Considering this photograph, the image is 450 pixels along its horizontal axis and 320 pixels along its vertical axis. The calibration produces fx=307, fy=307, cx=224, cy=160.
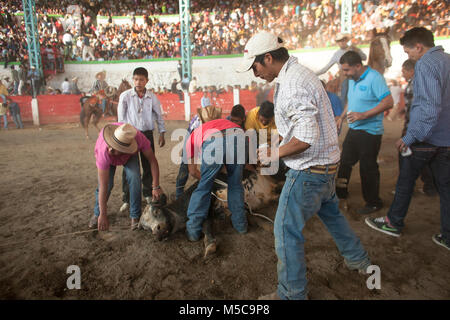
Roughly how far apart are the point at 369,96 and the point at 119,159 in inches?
109

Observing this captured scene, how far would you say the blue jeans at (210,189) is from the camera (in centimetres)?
292

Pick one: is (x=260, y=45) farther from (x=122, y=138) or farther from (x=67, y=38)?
(x=67, y=38)

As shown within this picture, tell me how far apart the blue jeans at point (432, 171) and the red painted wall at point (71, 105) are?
1259 centimetres

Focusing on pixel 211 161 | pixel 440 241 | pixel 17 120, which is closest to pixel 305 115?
pixel 211 161

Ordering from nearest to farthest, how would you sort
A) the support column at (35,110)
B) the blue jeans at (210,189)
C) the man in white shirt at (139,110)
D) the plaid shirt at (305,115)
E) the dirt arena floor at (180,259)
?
the plaid shirt at (305,115) < the dirt arena floor at (180,259) < the blue jeans at (210,189) < the man in white shirt at (139,110) < the support column at (35,110)

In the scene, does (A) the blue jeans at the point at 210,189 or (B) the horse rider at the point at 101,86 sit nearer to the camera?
(A) the blue jeans at the point at 210,189

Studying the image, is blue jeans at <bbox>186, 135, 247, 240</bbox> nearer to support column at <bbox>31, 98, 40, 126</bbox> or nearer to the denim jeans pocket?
the denim jeans pocket

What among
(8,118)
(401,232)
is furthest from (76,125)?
(401,232)

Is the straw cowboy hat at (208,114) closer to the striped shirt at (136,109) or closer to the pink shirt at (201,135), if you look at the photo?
the pink shirt at (201,135)

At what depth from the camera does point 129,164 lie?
3275mm

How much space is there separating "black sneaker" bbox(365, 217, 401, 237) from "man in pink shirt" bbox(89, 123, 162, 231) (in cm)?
230

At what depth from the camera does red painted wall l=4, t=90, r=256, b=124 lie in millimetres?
13522

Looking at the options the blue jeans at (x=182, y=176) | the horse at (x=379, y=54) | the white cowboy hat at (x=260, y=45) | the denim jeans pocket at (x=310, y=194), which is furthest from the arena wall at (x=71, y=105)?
the denim jeans pocket at (x=310, y=194)

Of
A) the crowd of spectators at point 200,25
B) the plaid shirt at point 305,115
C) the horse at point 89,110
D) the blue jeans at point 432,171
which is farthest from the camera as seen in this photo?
the crowd of spectators at point 200,25
